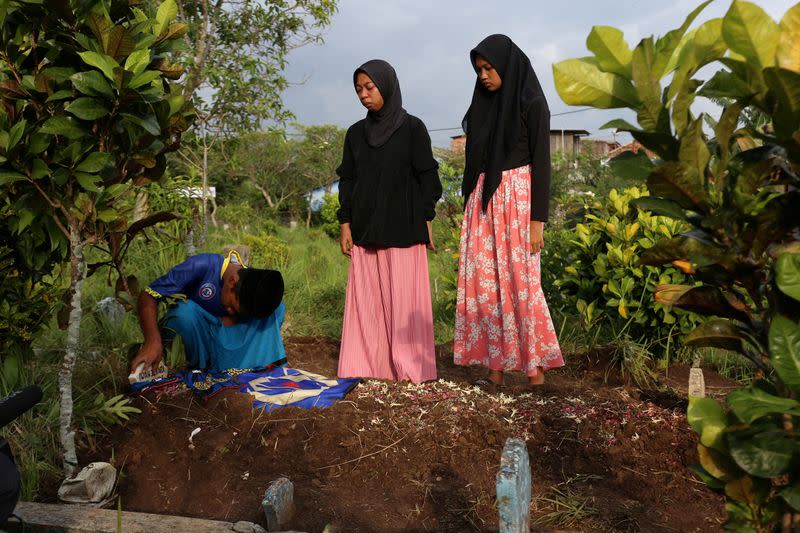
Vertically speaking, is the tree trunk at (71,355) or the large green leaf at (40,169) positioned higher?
the large green leaf at (40,169)

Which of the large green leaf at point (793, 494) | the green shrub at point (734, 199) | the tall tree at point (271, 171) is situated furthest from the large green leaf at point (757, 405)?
the tall tree at point (271, 171)

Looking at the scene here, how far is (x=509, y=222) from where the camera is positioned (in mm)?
3842

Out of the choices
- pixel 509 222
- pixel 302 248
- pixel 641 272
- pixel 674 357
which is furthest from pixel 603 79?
pixel 302 248

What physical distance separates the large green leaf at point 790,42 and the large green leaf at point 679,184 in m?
0.18

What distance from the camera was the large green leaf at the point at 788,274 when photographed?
1008 mm

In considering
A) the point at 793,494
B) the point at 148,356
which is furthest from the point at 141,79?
the point at 793,494

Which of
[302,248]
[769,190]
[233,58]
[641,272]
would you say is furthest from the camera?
[302,248]

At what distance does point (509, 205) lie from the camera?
384cm

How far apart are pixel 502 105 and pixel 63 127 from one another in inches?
86.6

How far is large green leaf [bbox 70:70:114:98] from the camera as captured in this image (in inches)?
96.7

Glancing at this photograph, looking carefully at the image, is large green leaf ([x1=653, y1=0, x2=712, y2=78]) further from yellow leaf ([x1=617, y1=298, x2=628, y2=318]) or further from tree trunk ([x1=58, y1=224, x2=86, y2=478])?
yellow leaf ([x1=617, y1=298, x2=628, y2=318])

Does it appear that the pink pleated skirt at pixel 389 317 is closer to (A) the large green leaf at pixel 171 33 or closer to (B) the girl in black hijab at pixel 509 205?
(B) the girl in black hijab at pixel 509 205

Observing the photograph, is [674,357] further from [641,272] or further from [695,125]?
[695,125]

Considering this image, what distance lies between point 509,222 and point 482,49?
94cm
